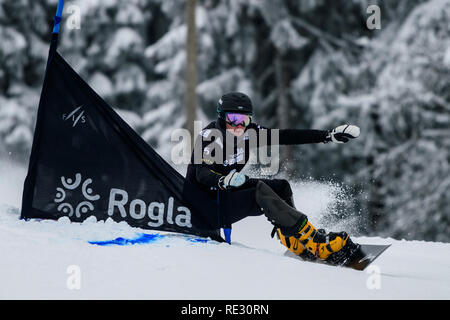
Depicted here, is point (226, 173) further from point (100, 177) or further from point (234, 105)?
point (100, 177)

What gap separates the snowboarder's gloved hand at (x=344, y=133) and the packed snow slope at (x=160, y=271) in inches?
44.3

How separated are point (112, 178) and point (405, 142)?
34.3ft

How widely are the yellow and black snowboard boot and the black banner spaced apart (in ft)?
1.74

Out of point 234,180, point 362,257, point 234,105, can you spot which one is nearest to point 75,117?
point 234,105

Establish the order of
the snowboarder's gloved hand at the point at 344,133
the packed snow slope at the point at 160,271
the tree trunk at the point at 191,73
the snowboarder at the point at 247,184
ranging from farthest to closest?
the tree trunk at the point at 191,73 < the snowboarder's gloved hand at the point at 344,133 < the snowboarder at the point at 247,184 < the packed snow slope at the point at 160,271

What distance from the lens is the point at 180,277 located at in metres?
3.55

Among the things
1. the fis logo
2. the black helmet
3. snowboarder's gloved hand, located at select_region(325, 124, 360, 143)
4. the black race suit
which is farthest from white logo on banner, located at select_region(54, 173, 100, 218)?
snowboarder's gloved hand, located at select_region(325, 124, 360, 143)

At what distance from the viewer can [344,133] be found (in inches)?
197

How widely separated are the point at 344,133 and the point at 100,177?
2.07 metres

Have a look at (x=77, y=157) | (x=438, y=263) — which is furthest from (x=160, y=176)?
(x=438, y=263)

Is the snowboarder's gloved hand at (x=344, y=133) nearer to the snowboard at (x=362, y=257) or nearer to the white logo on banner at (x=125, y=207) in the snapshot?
the snowboard at (x=362, y=257)

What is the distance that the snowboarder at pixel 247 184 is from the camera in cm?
442

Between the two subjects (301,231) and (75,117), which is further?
(75,117)

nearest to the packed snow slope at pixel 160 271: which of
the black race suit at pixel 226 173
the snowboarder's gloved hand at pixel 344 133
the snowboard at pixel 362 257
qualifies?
the snowboard at pixel 362 257
